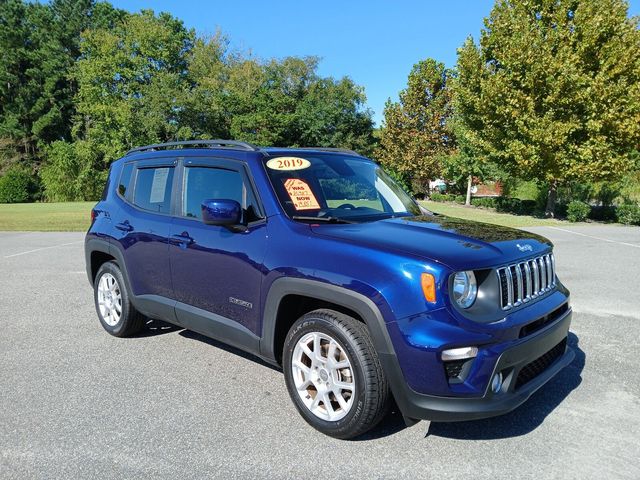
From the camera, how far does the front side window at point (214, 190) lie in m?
3.72

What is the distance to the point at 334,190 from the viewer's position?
3939mm

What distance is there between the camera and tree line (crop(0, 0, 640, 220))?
64.3ft

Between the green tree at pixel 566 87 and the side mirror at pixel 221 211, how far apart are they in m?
19.0

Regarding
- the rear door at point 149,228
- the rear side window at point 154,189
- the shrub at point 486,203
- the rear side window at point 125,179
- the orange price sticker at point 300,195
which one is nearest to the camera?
the orange price sticker at point 300,195

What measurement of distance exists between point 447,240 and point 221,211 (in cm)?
154

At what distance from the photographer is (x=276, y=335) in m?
3.44

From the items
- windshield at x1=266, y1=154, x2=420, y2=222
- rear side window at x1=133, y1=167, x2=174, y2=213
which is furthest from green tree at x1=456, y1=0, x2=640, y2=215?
rear side window at x1=133, y1=167, x2=174, y2=213

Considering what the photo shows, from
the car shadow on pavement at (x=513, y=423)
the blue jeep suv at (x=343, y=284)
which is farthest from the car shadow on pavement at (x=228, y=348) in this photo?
the car shadow on pavement at (x=513, y=423)

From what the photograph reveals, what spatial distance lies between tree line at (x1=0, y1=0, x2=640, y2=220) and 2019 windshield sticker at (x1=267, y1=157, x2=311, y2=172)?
1834cm

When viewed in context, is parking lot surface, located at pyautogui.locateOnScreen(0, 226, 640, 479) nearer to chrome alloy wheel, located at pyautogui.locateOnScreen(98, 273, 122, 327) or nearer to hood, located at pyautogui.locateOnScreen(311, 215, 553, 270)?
chrome alloy wheel, located at pyautogui.locateOnScreen(98, 273, 122, 327)

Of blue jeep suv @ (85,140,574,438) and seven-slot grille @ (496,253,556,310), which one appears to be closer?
blue jeep suv @ (85,140,574,438)

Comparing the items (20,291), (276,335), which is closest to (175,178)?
(276,335)

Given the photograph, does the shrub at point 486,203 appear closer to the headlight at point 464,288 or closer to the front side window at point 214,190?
the front side window at point 214,190

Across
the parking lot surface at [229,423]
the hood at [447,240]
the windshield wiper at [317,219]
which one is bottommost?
the parking lot surface at [229,423]
